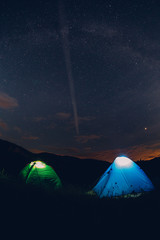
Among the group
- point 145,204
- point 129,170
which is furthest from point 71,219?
point 129,170

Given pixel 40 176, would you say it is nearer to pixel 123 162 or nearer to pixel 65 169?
pixel 123 162

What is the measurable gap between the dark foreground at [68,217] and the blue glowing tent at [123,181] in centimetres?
333

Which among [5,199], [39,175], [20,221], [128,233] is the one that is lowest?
[128,233]

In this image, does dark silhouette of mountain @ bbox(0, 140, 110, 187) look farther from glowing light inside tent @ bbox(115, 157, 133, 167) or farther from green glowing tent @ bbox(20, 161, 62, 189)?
glowing light inside tent @ bbox(115, 157, 133, 167)

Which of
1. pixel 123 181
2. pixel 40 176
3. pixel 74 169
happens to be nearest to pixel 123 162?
pixel 123 181

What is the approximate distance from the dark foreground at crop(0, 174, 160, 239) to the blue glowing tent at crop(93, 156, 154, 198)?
3.33m

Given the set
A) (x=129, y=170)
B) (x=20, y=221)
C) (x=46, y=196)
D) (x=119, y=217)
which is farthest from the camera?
(x=129, y=170)

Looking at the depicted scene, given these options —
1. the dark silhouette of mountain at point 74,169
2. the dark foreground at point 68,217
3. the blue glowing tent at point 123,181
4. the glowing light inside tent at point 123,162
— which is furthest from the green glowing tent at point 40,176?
the dark foreground at point 68,217

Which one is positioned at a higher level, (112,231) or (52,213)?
(52,213)

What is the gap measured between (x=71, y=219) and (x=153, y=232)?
4.78 ft

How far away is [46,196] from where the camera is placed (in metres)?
3.74

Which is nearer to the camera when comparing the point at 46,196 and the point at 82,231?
the point at 82,231

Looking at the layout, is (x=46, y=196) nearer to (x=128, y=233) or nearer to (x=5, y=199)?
(x=5, y=199)

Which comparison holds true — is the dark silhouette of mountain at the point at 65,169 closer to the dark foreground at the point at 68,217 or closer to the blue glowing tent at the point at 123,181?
the blue glowing tent at the point at 123,181
